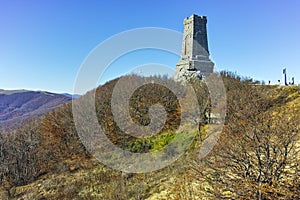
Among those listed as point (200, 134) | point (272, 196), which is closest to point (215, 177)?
point (272, 196)

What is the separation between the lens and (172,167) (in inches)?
605

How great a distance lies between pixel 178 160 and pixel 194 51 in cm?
1733

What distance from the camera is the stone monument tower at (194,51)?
98.9 feet

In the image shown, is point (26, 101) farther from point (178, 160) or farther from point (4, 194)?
point (178, 160)

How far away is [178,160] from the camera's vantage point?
1638 centimetres

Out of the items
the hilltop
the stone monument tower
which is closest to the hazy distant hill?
the hilltop

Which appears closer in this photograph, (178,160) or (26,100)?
(178,160)

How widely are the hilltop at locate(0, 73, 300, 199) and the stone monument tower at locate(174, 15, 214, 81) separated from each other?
6143mm

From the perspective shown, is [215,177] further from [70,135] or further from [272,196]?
[70,135]

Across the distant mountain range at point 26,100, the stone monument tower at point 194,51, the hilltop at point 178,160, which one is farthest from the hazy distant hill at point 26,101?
the stone monument tower at point 194,51

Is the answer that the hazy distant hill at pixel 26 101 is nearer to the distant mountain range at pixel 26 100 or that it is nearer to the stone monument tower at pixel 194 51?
the distant mountain range at pixel 26 100

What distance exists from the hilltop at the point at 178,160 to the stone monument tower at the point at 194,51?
6143mm

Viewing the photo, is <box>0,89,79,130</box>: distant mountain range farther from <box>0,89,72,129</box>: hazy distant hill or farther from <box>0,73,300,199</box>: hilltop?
<box>0,73,300,199</box>: hilltop

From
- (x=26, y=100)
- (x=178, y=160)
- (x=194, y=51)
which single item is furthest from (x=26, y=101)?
(x=178, y=160)
